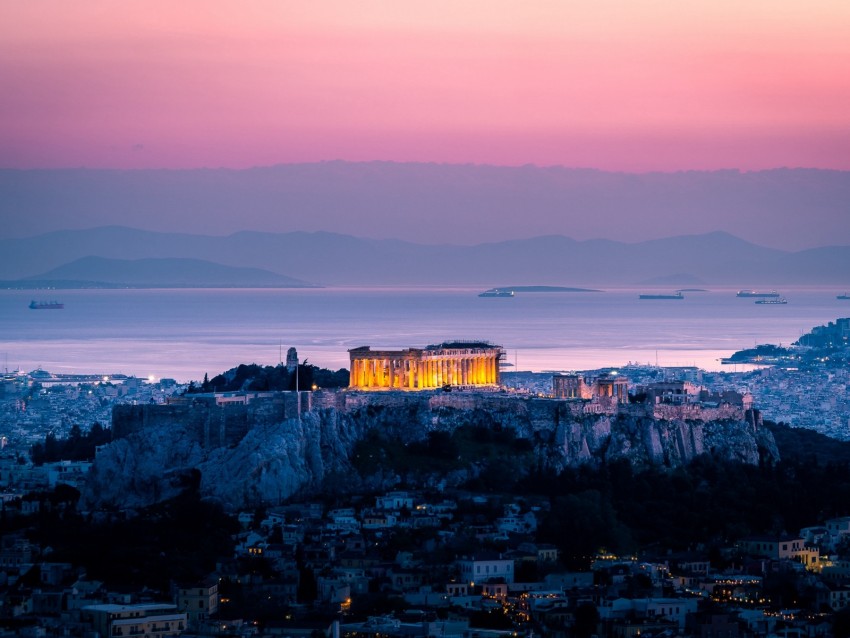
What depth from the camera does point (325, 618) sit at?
203ft

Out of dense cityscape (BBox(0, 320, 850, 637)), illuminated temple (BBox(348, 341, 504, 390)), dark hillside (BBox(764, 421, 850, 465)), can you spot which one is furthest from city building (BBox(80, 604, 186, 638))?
dark hillside (BBox(764, 421, 850, 465))

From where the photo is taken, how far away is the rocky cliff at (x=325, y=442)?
255ft

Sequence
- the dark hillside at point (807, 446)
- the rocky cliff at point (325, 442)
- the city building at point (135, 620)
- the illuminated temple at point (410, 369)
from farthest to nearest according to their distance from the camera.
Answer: the dark hillside at point (807, 446), the illuminated temple at point (410, 369), the rocky cliff at point (325, 442), the city building at point (135, 620)

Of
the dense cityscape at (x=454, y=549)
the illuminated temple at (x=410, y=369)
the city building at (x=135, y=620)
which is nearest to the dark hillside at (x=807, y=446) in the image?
the dense cityscape at (x=454, y=549)

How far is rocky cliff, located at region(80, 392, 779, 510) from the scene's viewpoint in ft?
255

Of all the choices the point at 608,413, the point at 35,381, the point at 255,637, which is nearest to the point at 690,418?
the point at 608,413

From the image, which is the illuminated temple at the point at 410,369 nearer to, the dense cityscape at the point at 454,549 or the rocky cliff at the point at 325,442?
the dense cityscape at the point at 454,549

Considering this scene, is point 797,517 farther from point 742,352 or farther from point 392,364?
point 742,352

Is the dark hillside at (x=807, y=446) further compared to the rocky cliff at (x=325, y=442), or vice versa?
the dark hillside at (x=807, y=446)

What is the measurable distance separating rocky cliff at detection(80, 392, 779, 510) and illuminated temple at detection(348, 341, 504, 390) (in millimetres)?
3780

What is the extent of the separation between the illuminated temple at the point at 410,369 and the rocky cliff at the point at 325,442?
378 centimetres

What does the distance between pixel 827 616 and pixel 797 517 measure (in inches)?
676

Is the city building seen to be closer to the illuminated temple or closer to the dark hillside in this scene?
the illuminated temple

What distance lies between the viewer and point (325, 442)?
79.2 meters
